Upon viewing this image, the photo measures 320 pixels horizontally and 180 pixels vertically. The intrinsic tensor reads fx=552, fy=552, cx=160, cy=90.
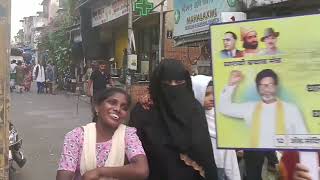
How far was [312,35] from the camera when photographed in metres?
2.53

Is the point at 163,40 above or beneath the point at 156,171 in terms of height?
above

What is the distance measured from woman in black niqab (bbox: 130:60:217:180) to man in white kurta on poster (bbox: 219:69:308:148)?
0.29 m

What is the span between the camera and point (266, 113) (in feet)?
8.89

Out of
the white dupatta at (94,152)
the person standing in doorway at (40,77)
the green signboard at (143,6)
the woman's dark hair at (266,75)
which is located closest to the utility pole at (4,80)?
the white dupatta at (94,152)

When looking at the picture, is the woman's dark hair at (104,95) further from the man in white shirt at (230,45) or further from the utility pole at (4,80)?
the utility pole at (4,80)

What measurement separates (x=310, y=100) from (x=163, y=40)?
43.8ft

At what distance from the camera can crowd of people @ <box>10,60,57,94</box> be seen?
26.0 meters

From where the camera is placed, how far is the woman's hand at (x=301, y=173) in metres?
2.83

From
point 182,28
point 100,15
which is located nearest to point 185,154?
point 182,28

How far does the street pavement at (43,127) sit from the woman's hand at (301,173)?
535 centimetres

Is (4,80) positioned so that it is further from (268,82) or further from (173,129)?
(268,82)

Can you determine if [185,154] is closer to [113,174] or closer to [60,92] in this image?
[113,174]

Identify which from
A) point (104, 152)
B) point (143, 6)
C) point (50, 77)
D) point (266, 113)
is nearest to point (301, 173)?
point (266, 113)

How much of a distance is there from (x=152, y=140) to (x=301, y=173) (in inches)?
31.5
